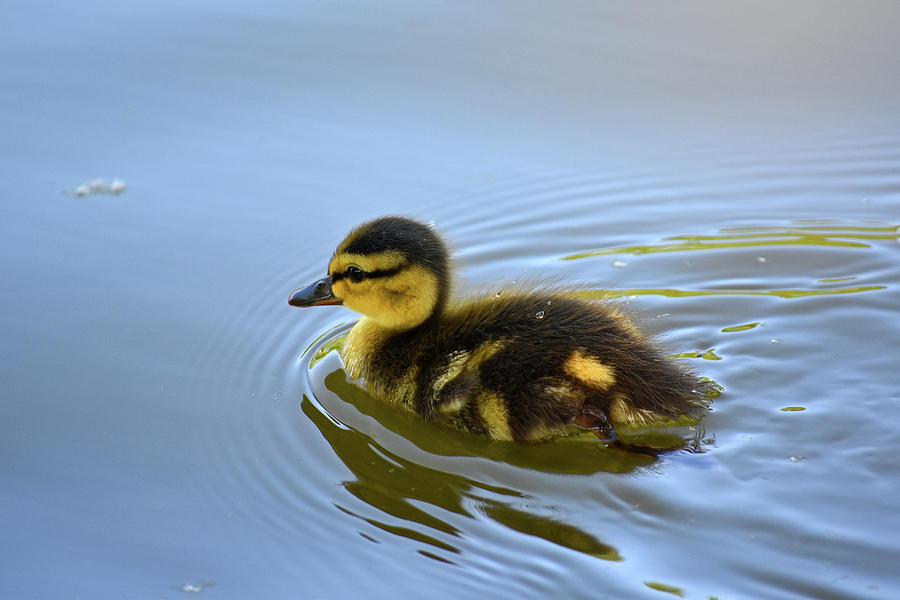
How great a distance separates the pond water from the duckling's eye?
326 millimetres

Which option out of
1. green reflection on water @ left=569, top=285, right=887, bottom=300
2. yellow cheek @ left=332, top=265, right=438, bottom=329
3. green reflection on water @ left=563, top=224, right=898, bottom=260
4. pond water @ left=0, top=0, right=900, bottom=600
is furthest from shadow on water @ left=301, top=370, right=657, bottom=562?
green reflection on water @ left=563, top=224, right=898, bottom=260

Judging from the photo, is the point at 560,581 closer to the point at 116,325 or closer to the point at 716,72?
the point at 116,325

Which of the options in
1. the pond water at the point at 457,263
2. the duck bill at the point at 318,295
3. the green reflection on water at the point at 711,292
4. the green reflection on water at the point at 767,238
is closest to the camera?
the pond water at the point at 457,263

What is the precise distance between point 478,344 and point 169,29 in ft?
9.12

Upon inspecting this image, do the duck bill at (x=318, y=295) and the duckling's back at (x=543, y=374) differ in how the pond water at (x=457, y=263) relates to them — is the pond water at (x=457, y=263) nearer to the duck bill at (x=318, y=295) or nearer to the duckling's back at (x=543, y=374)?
the duckling's back at (x=543, y=374)

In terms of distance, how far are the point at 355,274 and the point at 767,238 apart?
1599 mm

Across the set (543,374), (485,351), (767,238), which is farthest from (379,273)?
(767,238)

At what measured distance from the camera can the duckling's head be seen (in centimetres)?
322

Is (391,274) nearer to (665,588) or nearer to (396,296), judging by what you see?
(396,296)

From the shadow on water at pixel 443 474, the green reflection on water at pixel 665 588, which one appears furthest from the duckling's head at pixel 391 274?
the green reflection on water at pixel 665 588

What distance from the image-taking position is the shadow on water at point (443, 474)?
2.57m

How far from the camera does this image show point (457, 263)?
3.42 metres

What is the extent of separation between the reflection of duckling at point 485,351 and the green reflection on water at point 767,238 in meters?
0.80

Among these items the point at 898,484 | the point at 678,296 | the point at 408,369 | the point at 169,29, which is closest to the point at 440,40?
the point at 169,29
